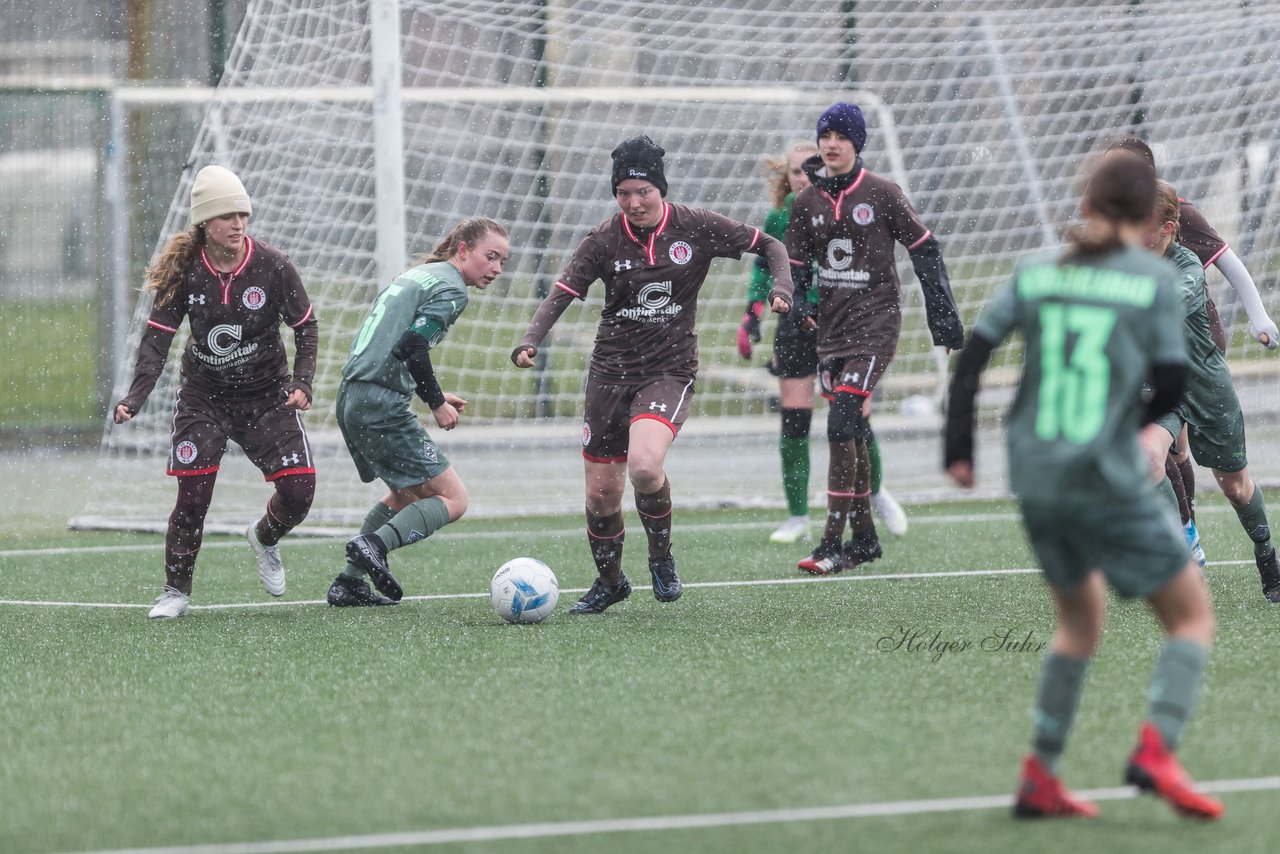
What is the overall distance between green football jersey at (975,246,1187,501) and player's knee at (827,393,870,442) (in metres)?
3.72

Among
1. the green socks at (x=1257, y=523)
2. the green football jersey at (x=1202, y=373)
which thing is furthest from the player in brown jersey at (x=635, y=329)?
the green socks at (x=1257, y=523)

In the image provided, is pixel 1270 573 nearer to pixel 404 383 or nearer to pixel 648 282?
pixel 648 282

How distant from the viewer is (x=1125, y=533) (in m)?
3.55

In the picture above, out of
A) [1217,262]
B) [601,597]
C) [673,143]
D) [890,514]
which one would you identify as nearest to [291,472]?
[601,597]

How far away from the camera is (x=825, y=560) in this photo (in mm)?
7543

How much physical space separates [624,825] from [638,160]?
3279 millimetres

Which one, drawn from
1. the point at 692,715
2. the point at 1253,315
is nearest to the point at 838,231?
the point at 1253,315

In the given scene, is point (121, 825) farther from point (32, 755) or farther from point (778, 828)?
point (778, 828)

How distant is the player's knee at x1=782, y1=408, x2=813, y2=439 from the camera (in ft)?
27.5

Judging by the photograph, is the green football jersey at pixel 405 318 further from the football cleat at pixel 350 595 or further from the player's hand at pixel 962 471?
the player's hand at pixel 962 471

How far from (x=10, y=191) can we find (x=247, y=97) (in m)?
4.52

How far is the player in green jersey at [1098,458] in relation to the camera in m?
3.53

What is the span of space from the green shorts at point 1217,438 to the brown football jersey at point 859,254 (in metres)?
1.55

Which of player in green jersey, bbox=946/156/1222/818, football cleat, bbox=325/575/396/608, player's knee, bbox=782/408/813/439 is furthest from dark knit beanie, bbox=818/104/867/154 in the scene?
player in green jersey, bbox=946/156/1222/818
